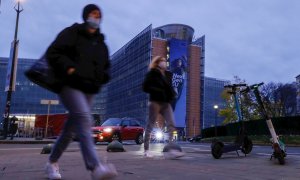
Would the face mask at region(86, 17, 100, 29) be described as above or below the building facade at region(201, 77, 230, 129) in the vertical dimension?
below

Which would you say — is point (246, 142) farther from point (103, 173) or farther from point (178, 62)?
point (178, 62)

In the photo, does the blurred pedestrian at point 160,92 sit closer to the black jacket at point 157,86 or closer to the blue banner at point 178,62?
the black jacket at point 157,86

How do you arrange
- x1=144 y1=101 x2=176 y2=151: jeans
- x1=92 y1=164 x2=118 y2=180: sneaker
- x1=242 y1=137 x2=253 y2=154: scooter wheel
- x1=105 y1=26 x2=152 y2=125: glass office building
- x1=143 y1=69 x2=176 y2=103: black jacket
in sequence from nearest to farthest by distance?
x1=92 y1=164 x2=118 y2=180: sneaker < x1=143 y1=69 x2=176 y2=103: black jacket < x1=144 y1=101 x2=176 y2=151: jeans < x1=242 y1=137 x2=253 y2=154: scooter wheel < x1=105 y1=26 x2=152 y2=125: glass office building

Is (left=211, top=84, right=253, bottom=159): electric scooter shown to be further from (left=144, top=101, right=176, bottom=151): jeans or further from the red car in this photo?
the red car

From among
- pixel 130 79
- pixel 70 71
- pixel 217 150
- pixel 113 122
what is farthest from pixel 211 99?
pixel 70 71

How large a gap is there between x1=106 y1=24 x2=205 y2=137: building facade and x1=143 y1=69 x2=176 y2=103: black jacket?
12674 centimetres

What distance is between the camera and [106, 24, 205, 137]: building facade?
140 meters

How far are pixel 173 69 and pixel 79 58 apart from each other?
447ft

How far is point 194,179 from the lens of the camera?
18.0 ft

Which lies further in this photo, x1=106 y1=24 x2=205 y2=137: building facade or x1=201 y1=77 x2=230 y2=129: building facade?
x1=201 y1=77 x2=230 y2=129: building facade

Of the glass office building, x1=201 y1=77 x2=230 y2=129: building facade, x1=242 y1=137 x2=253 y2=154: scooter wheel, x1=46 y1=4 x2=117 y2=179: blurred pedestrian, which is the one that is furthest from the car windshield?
x1=201 y1=77 x2=230 y2=129: building facade

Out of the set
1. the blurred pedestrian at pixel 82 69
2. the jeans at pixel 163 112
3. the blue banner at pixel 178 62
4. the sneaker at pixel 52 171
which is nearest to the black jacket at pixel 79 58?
the blurred pedestrian at pixel 82 69

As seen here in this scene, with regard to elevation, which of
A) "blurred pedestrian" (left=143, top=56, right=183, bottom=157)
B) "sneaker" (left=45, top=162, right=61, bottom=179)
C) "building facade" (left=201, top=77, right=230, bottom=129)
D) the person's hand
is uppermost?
"building facade" (left=201, top=77, right=230, bottom=129)

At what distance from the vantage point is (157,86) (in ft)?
26.5
